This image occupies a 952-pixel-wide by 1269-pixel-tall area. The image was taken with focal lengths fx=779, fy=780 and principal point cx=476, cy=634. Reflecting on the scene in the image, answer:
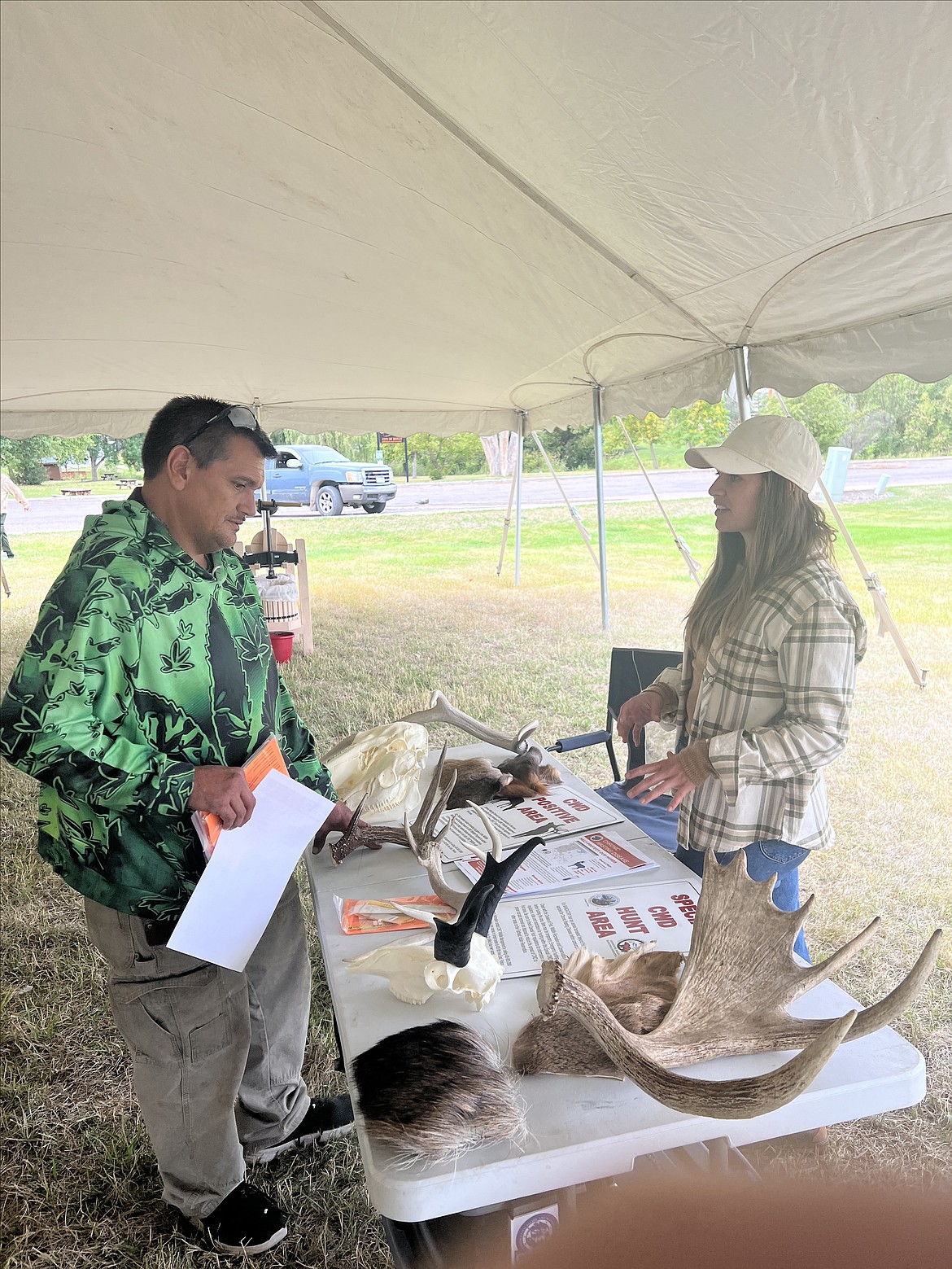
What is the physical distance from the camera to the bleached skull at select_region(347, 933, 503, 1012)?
54.0 inches

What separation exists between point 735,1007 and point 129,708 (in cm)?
124

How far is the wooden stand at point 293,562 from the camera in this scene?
317 inches

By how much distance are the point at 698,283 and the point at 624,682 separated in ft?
5.88

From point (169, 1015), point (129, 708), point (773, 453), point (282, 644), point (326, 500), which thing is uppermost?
point (773, 453)

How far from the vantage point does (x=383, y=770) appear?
233 cm

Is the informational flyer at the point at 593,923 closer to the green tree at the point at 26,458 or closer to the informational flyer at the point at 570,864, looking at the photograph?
the informational flyer at the point at 570,864

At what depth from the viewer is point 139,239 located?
4.03m

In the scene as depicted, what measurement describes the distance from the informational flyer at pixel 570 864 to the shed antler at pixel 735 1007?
0.50 meters

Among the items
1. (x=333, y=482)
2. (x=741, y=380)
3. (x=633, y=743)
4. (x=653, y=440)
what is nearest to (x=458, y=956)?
(x=633, y=743)

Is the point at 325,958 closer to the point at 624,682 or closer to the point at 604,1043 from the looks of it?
the point at 604,1043

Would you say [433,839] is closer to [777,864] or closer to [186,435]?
[777,864]

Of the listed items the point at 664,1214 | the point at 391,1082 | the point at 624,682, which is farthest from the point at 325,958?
the point at 624,682

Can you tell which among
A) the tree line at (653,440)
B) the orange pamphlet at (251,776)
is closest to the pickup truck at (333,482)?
the tree line at (653,440)

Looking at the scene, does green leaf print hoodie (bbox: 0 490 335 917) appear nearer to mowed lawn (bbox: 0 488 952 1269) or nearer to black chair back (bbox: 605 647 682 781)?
mowed lawn (bbox: 0 488 952 1269)
